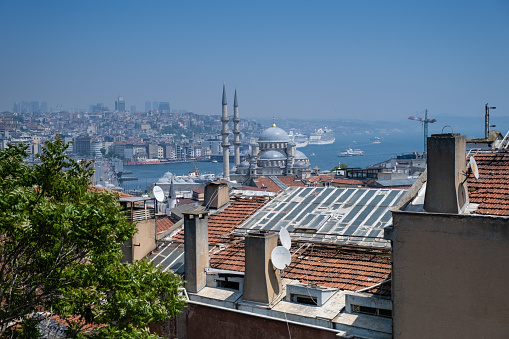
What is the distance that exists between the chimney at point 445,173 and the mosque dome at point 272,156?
79.6m

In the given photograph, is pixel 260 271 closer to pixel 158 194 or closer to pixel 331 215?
pixel 331 215

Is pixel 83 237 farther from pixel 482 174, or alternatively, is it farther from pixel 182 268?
pixel 482 174

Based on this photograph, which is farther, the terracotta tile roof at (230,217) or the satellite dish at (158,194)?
the satellite dish at (158,194)

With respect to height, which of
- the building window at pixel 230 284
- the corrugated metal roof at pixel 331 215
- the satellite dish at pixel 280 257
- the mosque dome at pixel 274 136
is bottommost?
the building window at pixel 230 284

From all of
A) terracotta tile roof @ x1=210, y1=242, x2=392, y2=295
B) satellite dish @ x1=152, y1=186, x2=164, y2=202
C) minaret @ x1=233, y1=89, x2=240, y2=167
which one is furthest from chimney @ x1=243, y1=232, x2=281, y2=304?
minaret @ x1=233, y1=89, x2=240, y2=167

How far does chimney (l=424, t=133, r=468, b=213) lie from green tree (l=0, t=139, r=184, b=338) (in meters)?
2.84

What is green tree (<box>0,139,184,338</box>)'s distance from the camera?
17.7 ft

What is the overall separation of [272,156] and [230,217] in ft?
249

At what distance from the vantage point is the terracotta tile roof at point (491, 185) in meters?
6.70

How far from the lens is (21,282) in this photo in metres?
5.81

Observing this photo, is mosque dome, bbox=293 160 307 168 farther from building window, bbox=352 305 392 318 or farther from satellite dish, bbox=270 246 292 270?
building window, bbox=352 305 392 318

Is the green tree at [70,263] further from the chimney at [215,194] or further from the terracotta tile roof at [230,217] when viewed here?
the chimney at [215,194]

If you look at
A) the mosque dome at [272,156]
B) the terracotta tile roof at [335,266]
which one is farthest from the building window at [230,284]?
the mosque dome at [272,156]

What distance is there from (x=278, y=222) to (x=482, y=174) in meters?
3.43
